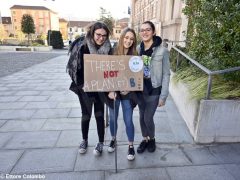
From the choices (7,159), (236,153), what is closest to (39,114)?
(7,159)

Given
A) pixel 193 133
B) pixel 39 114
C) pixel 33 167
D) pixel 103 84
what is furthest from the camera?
pixel 39 114

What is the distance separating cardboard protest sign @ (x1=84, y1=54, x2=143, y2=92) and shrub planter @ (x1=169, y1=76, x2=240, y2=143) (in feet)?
3.91

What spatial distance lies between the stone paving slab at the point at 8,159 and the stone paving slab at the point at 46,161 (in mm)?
67

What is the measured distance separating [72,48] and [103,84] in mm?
600

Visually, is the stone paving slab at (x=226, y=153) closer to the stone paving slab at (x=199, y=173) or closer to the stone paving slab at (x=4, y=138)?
the stone paving slab at (x=199, y=173)

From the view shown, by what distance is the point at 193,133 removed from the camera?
3.48 m

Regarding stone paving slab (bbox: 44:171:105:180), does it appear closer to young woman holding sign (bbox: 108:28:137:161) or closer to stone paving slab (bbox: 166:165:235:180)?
young woman holding sign (bbox: 108:28:137:161)

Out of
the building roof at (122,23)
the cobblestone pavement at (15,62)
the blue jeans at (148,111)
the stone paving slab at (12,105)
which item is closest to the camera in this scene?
the blue jeans at (148,111)

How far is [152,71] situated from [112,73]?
1.71 feet

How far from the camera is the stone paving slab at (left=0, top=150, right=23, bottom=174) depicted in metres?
2.70

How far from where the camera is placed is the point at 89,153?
3.05 m

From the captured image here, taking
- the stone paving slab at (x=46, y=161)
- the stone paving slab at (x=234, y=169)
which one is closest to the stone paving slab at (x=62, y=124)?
the stone paving slab at (x=46, y=161)

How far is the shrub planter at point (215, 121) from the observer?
3.12 m

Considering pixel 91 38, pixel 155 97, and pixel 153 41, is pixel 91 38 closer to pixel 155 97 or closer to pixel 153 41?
pixel 153 41
